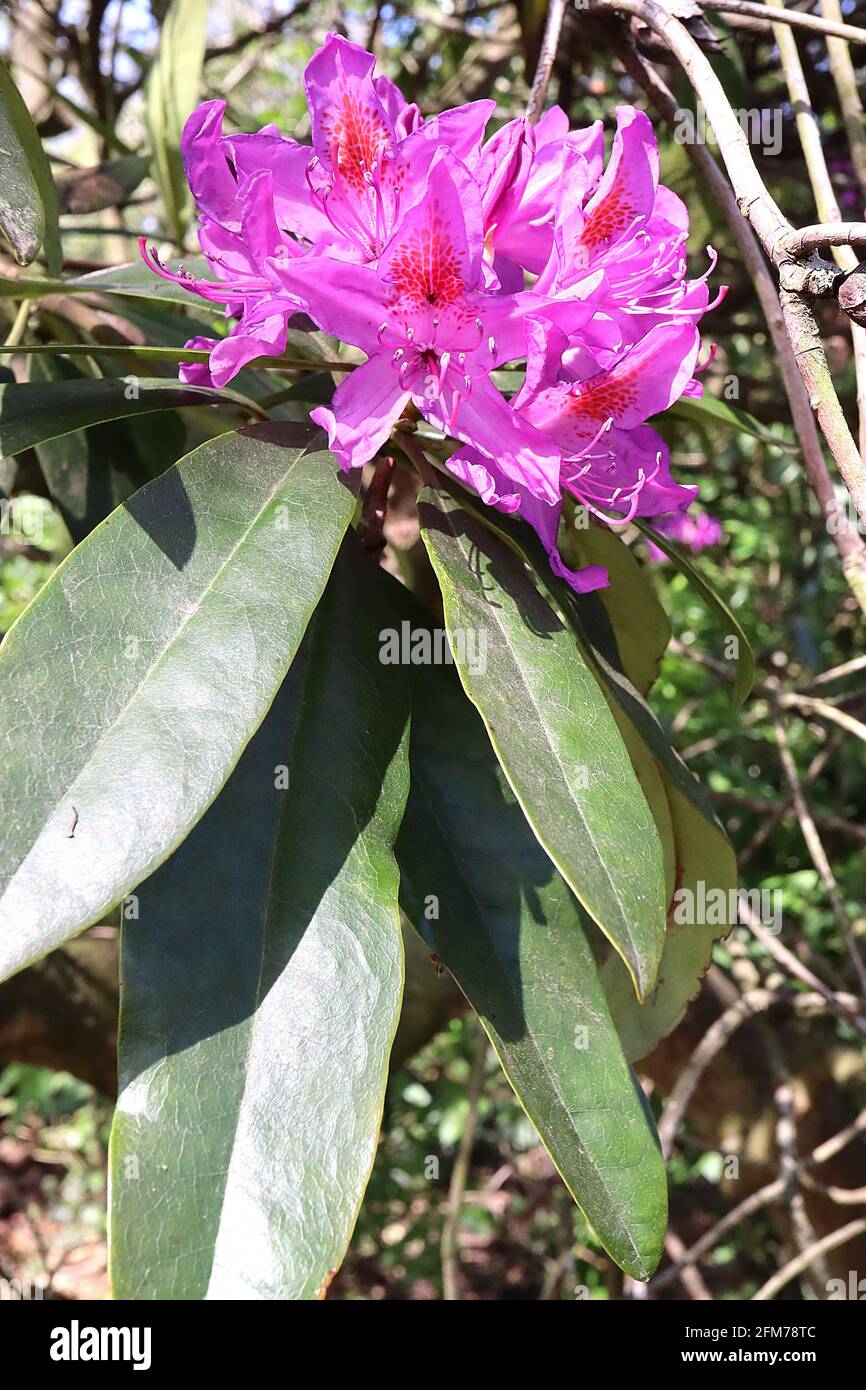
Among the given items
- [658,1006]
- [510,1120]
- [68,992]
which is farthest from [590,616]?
[510,1120]

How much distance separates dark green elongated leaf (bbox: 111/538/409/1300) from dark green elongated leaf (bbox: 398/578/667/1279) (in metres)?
0.08

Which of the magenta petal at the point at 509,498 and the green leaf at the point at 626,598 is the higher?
the green leaf at the point at 626,598

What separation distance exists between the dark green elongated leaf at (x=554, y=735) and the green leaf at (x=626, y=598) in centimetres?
14

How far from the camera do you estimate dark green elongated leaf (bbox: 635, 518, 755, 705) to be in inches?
32.2

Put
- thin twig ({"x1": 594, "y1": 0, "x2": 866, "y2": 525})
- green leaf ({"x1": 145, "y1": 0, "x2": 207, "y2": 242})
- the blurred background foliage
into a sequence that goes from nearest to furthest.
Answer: thin twig ({"x1": 594, "y1": 0, "x2": 866, "y2": 525}), green leaf ({"x1": 145, "y1": 0, "x2": 207, "y2": 242}), the blurred background foliage

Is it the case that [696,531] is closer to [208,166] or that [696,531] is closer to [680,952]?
[680,952]

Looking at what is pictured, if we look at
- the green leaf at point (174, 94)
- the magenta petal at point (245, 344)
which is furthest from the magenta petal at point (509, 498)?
the green leaf at point (174, 94)

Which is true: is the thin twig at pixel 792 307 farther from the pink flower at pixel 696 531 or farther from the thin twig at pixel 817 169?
the pink flower at pixel 696 531

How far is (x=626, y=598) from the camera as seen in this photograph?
0.95m

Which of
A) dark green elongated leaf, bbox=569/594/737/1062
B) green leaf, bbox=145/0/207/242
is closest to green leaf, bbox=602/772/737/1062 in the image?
dark green elongated leaf, bbox=569/594/737/1062

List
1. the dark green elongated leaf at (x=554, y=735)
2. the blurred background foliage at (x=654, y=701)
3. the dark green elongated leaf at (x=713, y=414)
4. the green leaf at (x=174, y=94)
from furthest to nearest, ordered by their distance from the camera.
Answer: the blurred background foliage at (x=654, y=701), the green leaf at (x=174, y=94), the dark green elongated leaf at (x=713, y=414), the dark green elongated leaf at (x=554, y=735)

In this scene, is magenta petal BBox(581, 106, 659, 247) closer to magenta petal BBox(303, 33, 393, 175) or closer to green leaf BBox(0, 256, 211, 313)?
magenta petal BBox(303, 33, 393, 175)

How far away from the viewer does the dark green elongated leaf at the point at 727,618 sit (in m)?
0.82
